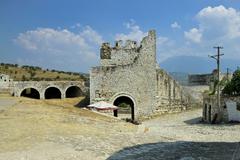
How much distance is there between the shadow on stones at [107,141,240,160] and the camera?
14156 millimetres

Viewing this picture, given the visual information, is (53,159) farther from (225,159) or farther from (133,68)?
(133,68)

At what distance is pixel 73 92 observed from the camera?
53000mm

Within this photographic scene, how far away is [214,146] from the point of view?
1742 cm

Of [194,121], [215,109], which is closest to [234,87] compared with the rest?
[215,109]

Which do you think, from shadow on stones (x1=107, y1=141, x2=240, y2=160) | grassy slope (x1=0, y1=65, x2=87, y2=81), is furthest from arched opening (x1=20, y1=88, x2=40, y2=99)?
shadow on stones (x1=107, y1=141, x2=240, y2=160)

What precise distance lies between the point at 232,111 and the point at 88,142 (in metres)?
16.3

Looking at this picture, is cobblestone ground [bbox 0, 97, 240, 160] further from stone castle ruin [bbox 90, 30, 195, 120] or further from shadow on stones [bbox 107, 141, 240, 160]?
stone castle ruin [bbox 90, 30, 195, 120]

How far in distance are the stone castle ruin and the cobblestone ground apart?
32.2ft

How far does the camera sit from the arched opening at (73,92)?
168ft

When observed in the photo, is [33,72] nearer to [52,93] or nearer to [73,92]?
[52,93]

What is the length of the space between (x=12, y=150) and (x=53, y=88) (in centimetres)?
3942

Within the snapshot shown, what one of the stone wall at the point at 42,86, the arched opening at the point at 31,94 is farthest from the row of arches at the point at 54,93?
the stone wall at the point at 42,86

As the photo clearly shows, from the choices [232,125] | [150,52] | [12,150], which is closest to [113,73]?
[150,52]

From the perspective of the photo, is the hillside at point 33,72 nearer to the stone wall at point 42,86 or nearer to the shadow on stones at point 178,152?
the stone wall at point 42,86
